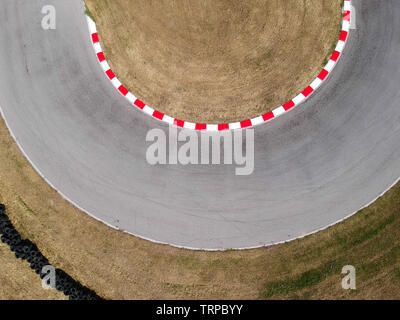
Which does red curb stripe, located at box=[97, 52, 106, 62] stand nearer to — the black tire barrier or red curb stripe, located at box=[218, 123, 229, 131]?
red curb stripe, located at box=[218, 123, 229, 131]

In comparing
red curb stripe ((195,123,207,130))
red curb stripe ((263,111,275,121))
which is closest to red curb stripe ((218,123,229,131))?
red curb stripe ((195,123,207,130))

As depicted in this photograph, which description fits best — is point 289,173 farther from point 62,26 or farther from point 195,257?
point 62,26

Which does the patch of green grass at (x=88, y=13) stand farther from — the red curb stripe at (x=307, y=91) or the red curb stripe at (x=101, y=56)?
the red curb stripe at (x=307, y=91)

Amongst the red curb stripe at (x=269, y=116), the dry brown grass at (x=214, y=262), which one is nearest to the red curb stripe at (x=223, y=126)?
the red curb stripe at (x=269, y=116)

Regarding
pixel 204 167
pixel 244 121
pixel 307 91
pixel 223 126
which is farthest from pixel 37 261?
pixel 307 91

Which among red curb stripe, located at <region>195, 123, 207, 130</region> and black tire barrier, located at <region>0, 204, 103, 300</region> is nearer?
black tire barrier, located at <region>0, 204, 103, 300</region>
